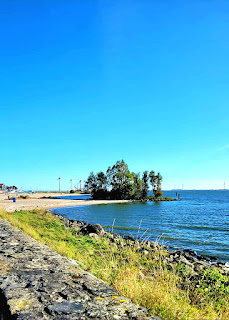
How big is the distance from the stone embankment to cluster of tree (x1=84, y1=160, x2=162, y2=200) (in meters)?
85.5

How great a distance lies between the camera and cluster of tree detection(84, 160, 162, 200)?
90.6 metres

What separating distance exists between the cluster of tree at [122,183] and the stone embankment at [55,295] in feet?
280

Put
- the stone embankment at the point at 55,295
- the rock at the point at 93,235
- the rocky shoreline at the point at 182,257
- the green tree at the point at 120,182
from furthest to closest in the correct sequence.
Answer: the green tree at the point at 120,182 < the rock at the point at 93,235 < the rocky shoreline at the point at 182,257 < the stone embankment at the point at 55,295

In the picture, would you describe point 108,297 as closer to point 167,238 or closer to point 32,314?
point 32,314

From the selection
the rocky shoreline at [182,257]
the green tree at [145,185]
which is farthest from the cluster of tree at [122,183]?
the rocky shoreline at [182,257]

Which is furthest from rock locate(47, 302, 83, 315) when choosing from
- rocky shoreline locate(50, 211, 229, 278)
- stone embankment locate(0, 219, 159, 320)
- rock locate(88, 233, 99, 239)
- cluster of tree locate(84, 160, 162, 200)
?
cluster of tree locate(84, 160, 162, 200)

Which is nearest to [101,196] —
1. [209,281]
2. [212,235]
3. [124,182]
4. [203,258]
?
[124,182]

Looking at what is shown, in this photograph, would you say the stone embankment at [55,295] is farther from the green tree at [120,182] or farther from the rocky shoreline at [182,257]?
the green tree at [120,182]

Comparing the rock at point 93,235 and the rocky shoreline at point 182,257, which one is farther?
the rock at point 93,235

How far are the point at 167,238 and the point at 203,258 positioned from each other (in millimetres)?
5840

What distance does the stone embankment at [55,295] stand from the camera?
287 cm

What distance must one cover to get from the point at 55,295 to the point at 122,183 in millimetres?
87657

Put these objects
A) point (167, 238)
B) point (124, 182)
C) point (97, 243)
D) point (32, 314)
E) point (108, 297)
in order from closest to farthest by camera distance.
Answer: point (32, 314) < point (108, 297) < point (97, 243) < point (167, 238) < point (124, 182)

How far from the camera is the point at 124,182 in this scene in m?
90.5
